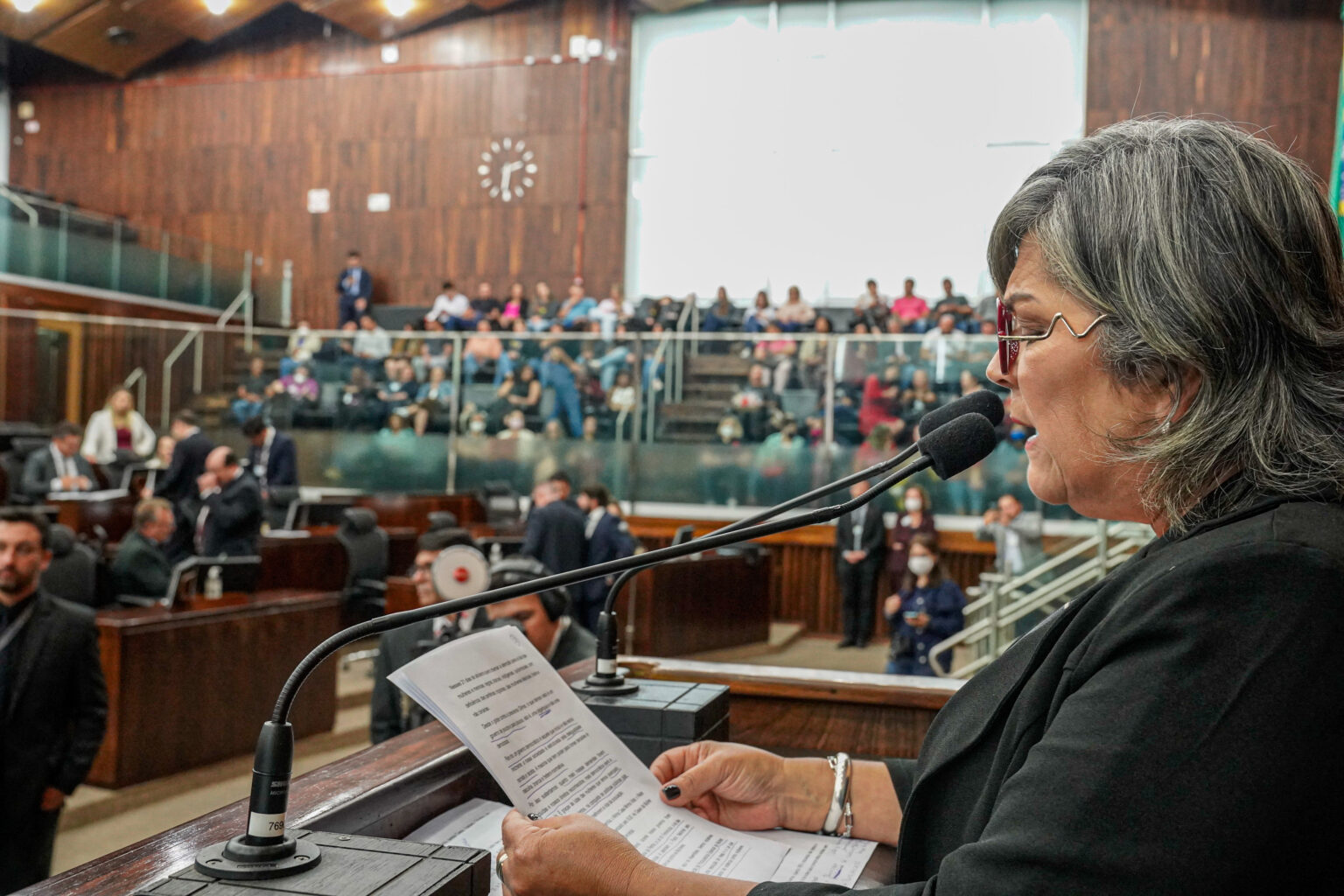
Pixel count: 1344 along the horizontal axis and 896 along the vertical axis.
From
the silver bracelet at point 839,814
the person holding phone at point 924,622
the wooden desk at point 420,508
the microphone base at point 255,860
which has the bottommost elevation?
the person holding phone at point 924,622

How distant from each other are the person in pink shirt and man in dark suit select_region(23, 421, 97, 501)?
737 centimetres

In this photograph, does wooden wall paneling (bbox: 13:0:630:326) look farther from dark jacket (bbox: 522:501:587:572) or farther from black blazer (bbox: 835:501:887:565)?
dark jacket (bbox: 522:501:587:572)

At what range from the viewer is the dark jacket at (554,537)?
6.58 m

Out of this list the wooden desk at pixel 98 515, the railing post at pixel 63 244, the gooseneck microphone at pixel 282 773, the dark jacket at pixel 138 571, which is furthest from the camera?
the railing post at pixel 63 244

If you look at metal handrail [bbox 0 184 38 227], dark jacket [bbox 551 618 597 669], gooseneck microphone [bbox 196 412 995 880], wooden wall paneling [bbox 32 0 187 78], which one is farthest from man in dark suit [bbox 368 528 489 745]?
wooden wall paneling [bbox 32 0 187 78]

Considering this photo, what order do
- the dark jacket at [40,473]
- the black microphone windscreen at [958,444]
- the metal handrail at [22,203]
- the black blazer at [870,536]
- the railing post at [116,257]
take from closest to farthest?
the black microphone windscreen at [958,444] → the black blazer at [870,536] → the dark jacket at [40,473] → the metal handrail at [22,203] → the railing post at [116,257]

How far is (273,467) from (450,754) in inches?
325

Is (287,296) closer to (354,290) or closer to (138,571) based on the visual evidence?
(354,290)

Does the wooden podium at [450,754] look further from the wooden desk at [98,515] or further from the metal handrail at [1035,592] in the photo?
the wooden desk at [98,515]

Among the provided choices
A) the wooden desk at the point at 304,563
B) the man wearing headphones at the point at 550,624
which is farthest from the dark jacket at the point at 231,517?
the man wearing headphones at the point at 550,624

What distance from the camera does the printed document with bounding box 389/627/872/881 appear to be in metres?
0.95

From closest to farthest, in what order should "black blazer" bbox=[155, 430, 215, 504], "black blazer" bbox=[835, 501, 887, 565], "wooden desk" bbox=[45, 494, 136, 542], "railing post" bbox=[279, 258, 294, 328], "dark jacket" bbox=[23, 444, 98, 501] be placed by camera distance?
"wooden desk" bbox=[45, 494, 136, 542] < "black blazer" bbox=[835, 501, 887, 565] < "black blazer" bbox=[155, 430, 215, 504] < "dark jacket" bbox=[23, 444, 98, 501] < "railing post" bbox=[279, 258, 294, 328]

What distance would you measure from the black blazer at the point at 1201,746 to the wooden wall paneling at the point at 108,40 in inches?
619

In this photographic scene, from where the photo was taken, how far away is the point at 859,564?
25.8ft
